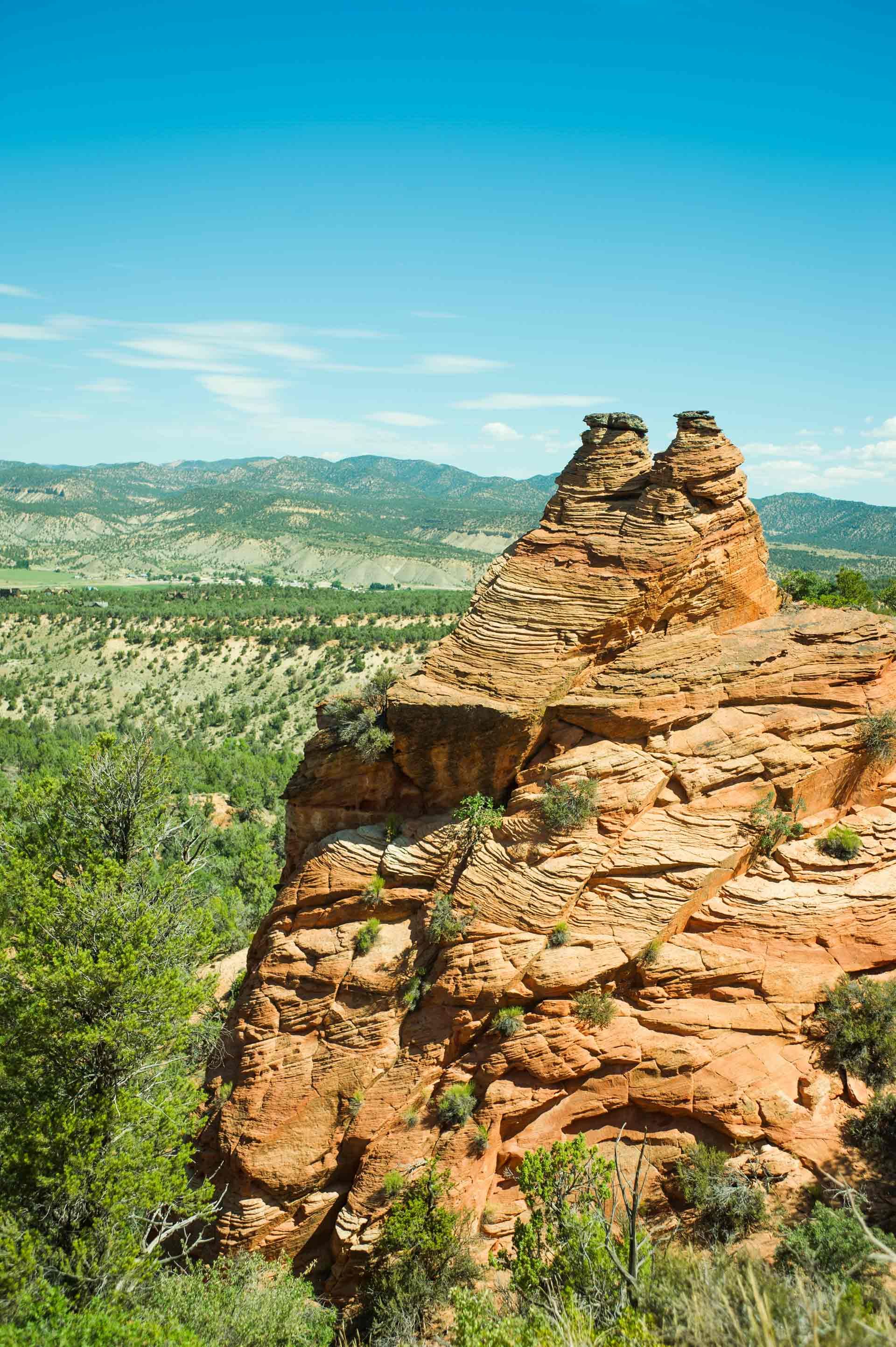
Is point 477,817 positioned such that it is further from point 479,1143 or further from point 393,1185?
point 393,1185

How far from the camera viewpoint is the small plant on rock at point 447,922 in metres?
19.5

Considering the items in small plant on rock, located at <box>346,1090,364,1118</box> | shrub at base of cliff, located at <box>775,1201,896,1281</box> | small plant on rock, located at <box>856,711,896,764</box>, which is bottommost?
small plant on rock, located at <box>346,1090,364,1118</box>

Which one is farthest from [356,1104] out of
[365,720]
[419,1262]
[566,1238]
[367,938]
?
[365,720]

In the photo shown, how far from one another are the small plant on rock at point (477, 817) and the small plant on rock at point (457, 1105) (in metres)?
5.94

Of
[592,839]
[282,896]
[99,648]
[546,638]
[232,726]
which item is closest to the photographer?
[592,839]

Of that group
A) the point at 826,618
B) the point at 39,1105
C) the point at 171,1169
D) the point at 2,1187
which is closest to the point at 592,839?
the point at 826,618

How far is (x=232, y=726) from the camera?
89.0m

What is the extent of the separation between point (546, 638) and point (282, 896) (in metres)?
10.9

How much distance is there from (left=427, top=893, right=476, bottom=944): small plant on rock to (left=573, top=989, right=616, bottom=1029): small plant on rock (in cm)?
318

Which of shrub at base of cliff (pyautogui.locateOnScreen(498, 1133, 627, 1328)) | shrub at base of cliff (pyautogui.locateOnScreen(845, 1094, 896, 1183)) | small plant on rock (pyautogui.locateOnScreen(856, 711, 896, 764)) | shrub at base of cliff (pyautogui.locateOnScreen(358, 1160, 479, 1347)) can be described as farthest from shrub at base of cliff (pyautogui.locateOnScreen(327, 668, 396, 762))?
shrub at base of cliff (pyautogui.locateOnScreen(845, 1094, 896, 1183))

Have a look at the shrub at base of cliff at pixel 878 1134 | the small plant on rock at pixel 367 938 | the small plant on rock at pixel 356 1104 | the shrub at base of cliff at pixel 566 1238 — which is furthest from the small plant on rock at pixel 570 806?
the shrub at base of cliff at pixel 878 1134

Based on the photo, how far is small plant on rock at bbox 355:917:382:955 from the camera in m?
20.7

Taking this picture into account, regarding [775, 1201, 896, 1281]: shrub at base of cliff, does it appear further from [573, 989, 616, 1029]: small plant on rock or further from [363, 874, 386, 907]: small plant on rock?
[363, 874, 386, 907]: small plant on rock

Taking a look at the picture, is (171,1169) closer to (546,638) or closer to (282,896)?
(282,896)
